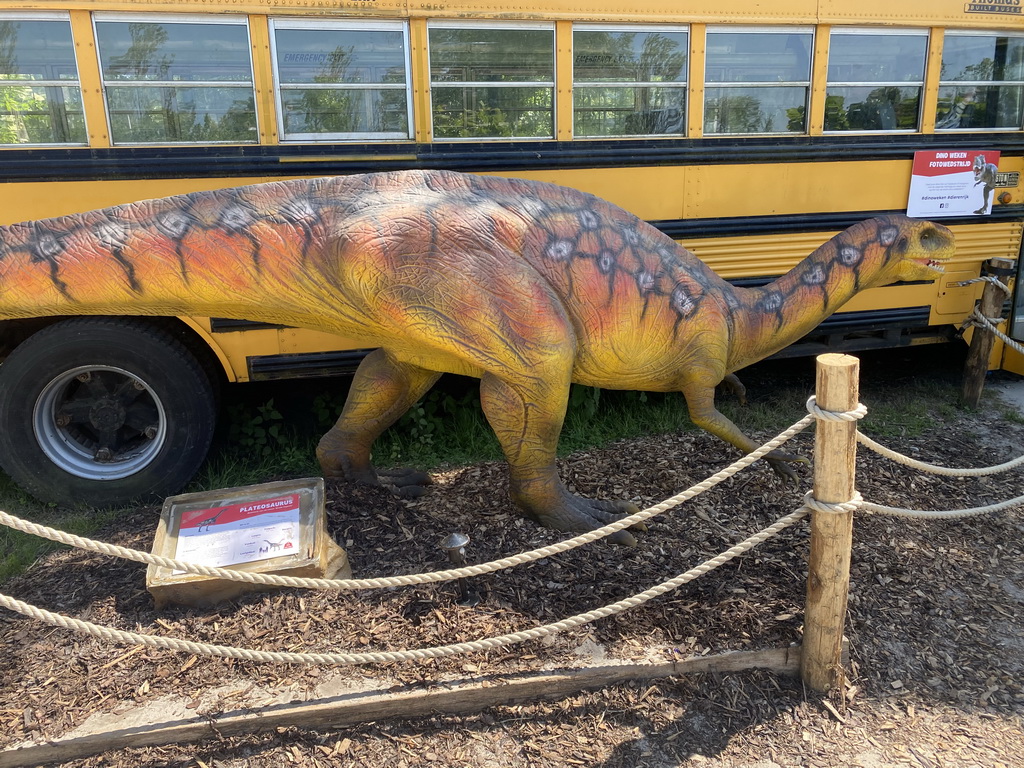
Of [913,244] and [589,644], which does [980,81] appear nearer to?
[913,244]

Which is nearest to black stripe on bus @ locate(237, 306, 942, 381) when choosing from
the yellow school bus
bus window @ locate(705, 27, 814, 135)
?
the yellow school bus

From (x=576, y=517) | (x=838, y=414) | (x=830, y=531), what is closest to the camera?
(x=838, y=414)

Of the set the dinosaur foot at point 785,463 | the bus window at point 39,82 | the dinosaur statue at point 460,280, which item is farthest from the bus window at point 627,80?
the bus window at point 39,82

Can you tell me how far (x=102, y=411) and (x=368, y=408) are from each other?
1.55m

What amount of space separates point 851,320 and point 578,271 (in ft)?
8.77

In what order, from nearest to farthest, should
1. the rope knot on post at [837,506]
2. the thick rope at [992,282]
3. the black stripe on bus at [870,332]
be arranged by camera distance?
1. the rope knot on post at [837,506]
2. the thick rope at [992,282]
3. the black stripe on bus at [870,332]

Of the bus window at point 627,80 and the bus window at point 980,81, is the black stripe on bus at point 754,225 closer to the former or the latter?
the bus window at point 627,80

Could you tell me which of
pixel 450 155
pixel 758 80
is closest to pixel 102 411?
pixel 450 155

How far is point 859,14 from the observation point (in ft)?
13.3

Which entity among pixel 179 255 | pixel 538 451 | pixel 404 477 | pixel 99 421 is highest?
pixel 179 255

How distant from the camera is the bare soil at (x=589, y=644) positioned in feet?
7.14

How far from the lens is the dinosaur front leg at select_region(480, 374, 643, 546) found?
2717 millimetres

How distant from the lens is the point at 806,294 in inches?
125

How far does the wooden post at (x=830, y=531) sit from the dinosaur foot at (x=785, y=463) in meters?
1.19
